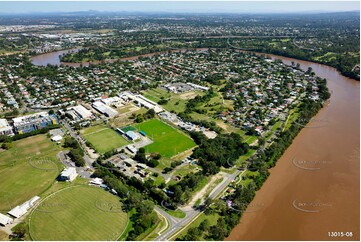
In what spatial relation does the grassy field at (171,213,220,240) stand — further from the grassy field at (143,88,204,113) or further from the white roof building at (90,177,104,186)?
the grassy field at (143,88,204,113)

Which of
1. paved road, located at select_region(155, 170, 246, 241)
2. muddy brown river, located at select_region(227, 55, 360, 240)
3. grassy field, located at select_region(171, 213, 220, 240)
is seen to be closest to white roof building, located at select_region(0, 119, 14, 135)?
paved road, located at select_region(155, 170, 246, 241)

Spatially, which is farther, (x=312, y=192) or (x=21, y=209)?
(x=312, y=192)

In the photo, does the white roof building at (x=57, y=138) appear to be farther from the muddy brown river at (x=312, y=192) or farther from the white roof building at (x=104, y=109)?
the muddy brown river at (x=312, y=192)

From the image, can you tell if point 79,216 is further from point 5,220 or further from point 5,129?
point 5,129

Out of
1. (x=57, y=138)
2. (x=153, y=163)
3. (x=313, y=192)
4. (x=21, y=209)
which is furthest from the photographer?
(x=57, y=138)

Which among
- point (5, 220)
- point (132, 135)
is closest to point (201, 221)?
point (5, 220)
